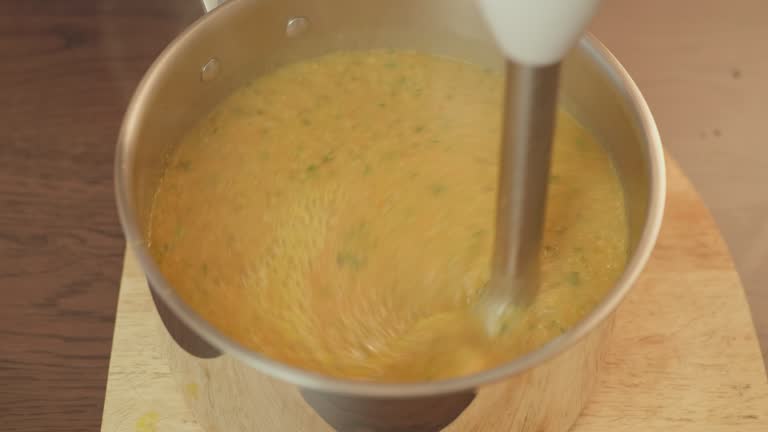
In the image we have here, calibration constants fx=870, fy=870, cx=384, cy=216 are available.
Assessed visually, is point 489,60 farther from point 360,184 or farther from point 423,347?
point 423,347

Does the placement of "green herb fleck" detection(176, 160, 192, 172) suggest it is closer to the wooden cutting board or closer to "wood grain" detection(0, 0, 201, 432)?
the wooden cutting board

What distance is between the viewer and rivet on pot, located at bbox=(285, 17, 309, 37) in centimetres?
92

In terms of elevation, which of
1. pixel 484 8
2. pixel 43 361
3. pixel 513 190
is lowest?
pixel 43 361

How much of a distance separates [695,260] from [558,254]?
0.57ft

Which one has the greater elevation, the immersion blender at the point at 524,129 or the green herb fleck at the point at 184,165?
the immersion blender at the point at 524,129

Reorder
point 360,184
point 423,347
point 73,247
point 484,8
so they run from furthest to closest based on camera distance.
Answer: point 73,247 → point 360,184 → point 423,347 → point 484,8

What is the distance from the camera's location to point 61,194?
113 centimetres

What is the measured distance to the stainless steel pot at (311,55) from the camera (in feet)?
1.87

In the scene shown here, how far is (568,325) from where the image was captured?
0.72m

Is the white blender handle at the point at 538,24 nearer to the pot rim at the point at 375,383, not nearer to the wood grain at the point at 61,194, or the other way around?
the pot rim at the point at 375,383

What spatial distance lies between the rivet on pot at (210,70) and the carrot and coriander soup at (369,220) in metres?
0.06

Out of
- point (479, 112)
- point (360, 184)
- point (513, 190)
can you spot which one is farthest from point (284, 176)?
point (513, 190)

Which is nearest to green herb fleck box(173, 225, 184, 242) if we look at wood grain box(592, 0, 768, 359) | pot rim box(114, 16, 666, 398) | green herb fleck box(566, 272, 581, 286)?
pot rim box(114, 16, 666, 398)

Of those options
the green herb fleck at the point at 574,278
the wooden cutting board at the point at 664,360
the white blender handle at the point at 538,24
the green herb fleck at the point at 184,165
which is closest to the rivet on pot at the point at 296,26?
the green herb fleck at the point at 184,165
